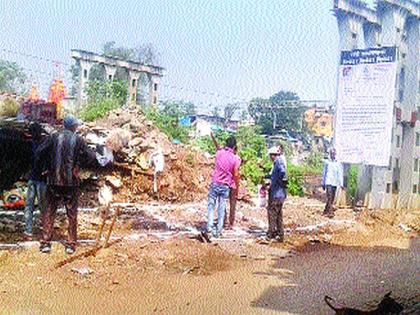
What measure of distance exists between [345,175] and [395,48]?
3894 millimetres

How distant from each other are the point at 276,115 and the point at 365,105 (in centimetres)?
3814

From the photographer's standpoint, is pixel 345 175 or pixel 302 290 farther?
pixel 345 175

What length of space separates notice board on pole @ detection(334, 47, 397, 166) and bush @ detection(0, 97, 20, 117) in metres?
8.45

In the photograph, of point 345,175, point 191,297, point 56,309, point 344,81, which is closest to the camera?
point 56,309

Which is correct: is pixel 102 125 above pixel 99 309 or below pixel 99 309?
above

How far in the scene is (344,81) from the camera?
566 inches

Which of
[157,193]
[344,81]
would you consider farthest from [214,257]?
[344,81]

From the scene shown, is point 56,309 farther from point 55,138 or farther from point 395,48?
point 395,48

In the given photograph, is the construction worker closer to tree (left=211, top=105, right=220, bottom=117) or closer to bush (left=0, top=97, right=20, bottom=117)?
bush (left=0, top=97, right=20, bottom=117)

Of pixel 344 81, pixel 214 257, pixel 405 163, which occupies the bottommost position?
pixel 214 257

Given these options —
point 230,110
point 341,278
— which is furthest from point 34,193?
point 230,110

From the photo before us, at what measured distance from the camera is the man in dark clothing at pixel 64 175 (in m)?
7.85

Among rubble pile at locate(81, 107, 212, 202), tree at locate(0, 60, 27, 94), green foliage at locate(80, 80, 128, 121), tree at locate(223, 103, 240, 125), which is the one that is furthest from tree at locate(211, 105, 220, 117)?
rubble pile at locate(81, 107, 212, 202)

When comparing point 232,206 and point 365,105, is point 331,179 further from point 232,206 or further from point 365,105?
point 232,206
